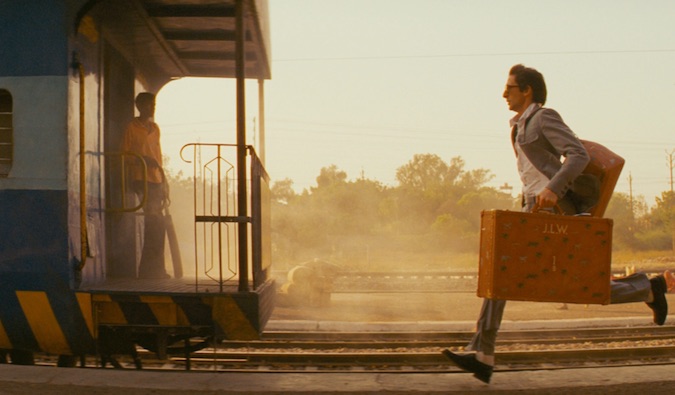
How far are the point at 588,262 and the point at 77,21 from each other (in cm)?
390

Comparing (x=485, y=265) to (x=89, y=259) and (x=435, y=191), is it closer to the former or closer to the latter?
(x=89, y=259)

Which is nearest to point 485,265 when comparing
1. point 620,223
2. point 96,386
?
point 96,386

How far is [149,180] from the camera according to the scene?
7.09m

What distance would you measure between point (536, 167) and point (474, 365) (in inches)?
49.8

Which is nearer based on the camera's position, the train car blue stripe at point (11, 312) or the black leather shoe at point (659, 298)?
the black leather shoe at point (659, 298)

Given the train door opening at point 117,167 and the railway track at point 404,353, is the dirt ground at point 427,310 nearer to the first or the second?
the railway track at point 404,353

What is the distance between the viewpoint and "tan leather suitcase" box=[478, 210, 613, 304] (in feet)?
14.8

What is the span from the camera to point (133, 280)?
6.72 meters

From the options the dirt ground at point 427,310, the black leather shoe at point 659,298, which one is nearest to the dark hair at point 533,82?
the black leather shoe at point 659,298

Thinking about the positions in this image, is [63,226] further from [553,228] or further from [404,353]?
[404,353]

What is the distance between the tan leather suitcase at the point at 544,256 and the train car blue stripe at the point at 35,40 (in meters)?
3.21

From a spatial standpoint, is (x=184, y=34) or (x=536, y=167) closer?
(x=536, y=167)

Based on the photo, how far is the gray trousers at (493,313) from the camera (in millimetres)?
4875

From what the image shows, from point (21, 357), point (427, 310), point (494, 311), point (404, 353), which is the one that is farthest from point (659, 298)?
point (427, 310)
